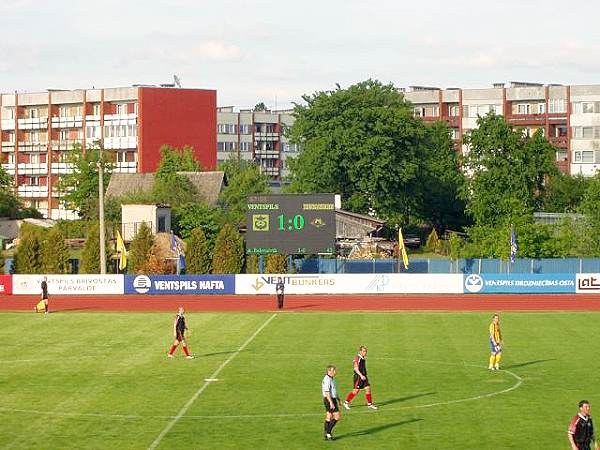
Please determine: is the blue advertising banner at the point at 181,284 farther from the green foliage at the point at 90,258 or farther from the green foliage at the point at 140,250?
the green foliage at the point at 90,258

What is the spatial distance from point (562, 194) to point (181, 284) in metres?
60.8

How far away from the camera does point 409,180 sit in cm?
10919

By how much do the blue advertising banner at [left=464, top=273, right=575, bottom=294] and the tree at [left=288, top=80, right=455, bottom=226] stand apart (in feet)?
113

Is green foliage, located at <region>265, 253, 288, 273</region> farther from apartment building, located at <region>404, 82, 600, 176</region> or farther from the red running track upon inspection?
apartment building, located at <region>404, 82, 600, 176</region>

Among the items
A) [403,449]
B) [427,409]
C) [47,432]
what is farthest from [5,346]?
[403,449]

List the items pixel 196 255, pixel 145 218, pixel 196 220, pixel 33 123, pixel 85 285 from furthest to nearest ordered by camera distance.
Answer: pixel 33 123 → pixel 196 220 → pixel 145 218 → pixel 196 255 → pixel 85 285

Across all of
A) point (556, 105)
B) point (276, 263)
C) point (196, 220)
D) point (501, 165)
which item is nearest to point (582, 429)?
point (276, 263)

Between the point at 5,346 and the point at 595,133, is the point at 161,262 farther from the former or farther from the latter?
the point at 595,133

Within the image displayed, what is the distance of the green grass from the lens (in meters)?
27.2

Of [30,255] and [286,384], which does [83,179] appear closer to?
[30,255]

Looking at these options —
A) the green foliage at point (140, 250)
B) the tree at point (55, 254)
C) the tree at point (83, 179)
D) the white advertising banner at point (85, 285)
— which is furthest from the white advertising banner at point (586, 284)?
the tree at point (83, 179)

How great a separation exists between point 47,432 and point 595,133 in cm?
12417

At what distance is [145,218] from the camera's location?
3716 inches

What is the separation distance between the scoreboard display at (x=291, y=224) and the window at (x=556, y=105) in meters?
81.5
